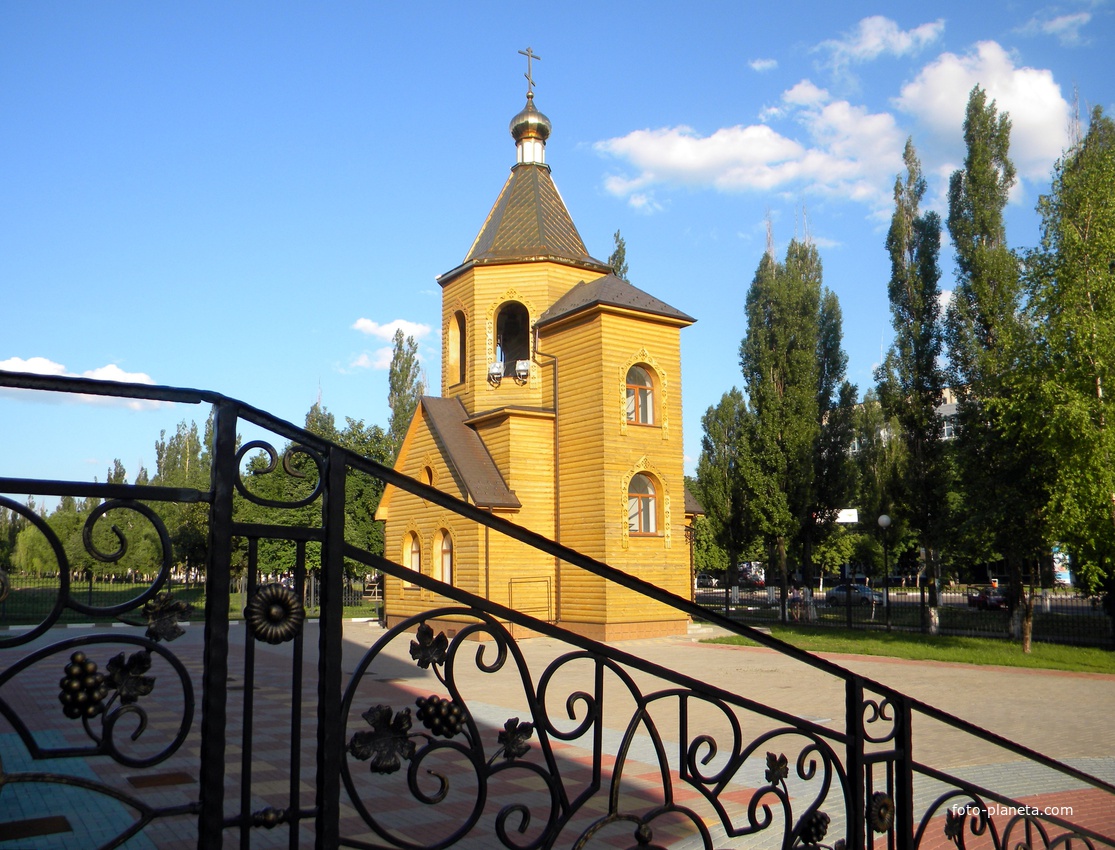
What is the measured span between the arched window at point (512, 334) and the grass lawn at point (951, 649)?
963 cm

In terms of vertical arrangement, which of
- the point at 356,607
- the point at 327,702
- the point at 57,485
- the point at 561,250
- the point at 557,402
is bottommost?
the point at 356,607

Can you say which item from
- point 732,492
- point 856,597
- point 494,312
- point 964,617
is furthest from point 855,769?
point 856,597

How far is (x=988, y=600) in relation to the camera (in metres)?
38.0

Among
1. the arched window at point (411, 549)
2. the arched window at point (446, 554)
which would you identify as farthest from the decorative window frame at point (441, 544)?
the arched window at point (411, 549)

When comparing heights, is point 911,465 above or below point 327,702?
above

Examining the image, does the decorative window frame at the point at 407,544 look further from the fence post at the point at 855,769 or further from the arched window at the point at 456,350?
the fence post at the point at 855,769

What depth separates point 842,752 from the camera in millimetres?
8484

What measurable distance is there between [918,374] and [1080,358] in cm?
955

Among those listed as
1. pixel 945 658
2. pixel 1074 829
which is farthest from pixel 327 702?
pixel 945 658

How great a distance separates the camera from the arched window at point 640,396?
22.4 m

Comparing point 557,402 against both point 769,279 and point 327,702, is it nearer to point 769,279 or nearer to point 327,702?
point 769,279

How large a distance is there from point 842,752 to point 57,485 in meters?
8.23

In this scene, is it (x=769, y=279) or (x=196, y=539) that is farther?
(x=196, y=539)

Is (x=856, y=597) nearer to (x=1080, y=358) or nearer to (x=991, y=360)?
(x=991, y=360)
